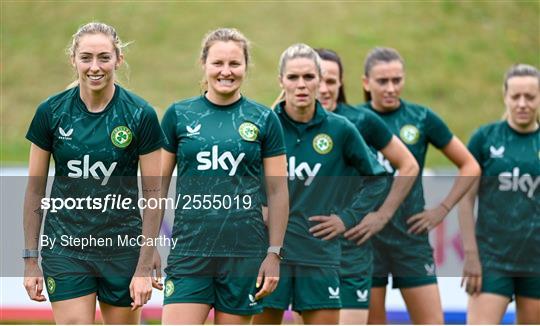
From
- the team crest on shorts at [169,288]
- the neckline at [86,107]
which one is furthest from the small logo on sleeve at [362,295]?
the neckline at [86,107]

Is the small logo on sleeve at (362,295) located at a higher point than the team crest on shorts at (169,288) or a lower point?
lower

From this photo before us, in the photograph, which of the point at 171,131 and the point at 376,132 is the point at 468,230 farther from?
the point at 171,131

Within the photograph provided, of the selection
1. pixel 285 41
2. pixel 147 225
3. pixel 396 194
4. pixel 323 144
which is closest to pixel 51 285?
pixel 147 225

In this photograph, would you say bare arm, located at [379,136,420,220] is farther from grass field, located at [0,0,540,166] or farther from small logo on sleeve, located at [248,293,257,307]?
grass field, located at [0,0,540,166]

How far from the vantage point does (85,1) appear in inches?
941

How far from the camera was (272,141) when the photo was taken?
723cm

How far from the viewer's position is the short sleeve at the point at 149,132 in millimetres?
6984

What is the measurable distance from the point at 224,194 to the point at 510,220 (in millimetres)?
2825

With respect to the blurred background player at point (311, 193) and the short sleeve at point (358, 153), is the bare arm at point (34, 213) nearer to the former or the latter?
the blurred background player at point (311, 193)

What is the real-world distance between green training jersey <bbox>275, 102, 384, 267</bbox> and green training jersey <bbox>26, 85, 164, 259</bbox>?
1.29m

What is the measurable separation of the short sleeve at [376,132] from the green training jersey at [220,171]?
1531 millimetres

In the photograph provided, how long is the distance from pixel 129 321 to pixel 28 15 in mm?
17352

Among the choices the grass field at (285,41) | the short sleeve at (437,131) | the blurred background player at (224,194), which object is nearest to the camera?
the blurred background player at (224,194)

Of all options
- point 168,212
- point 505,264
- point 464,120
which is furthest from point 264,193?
point 464,120
